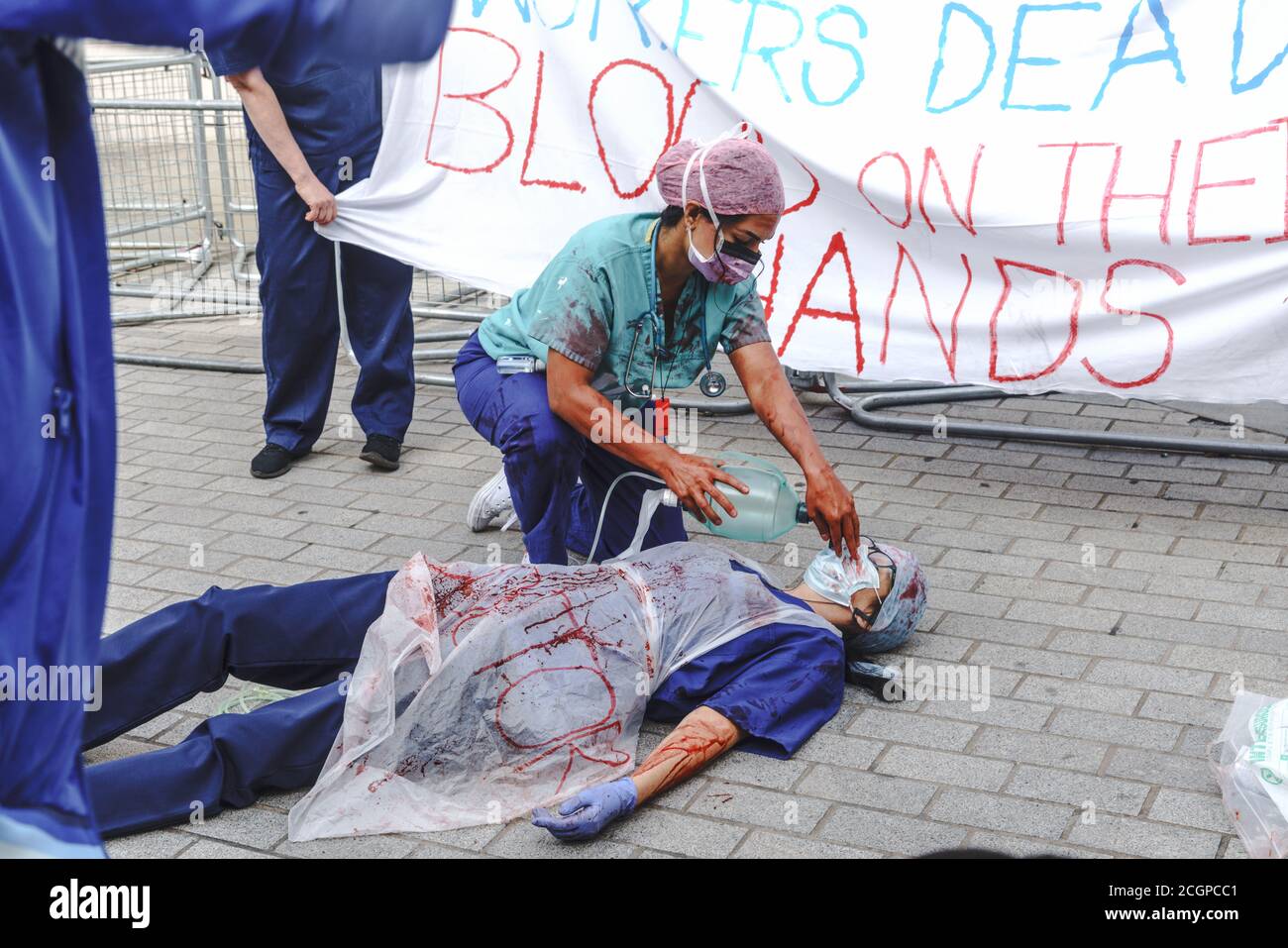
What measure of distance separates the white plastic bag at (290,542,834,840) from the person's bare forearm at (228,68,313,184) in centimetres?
236

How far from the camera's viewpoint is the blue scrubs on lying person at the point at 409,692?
122 inches

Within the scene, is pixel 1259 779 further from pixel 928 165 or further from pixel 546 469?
pixel 928 165

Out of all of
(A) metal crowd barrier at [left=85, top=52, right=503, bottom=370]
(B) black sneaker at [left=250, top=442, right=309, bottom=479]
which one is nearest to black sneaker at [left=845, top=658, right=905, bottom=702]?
(B) black sneaker at [left=250, top=442, right=309, bottom=479]

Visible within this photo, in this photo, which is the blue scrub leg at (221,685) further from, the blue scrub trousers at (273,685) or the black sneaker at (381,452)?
the black sneaker at (381,452)

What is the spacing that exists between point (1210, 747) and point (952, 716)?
0.58 m

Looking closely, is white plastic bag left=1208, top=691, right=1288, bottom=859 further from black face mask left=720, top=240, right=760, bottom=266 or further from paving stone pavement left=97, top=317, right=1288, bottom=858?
black face mask left=720, top=240, right=760, bottom=266

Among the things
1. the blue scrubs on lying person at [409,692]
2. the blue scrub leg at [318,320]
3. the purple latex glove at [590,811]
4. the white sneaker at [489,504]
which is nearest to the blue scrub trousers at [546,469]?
the white sneaker at [489,504]

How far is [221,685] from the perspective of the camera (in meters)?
3.34

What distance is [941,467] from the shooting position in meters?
5.36

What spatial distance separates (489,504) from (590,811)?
196cm

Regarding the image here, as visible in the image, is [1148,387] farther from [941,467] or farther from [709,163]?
[709,163]

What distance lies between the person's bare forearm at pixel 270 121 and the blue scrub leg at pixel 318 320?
96 mm

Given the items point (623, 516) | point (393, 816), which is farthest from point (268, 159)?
point (393, 816)

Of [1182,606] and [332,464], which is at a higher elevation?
[1182,606]
